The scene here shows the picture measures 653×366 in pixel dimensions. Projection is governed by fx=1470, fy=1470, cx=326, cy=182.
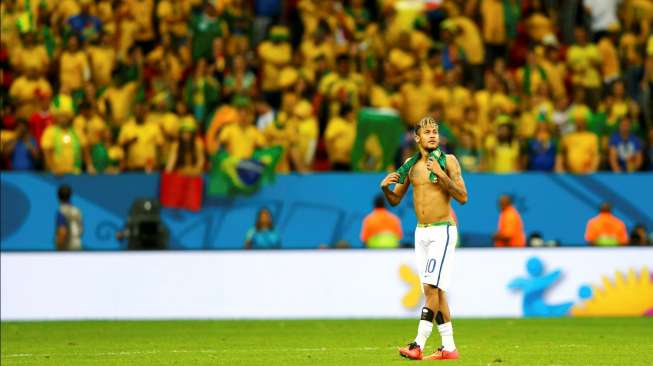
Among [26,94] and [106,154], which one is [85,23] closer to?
[26,94]

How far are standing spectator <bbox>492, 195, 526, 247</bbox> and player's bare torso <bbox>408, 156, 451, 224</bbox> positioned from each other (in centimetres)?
1081

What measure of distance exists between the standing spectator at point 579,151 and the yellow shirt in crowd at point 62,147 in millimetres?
8631

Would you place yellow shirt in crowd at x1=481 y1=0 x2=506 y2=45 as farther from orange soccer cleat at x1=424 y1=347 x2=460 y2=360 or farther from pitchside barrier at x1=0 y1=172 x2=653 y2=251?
orange soccer cleat at x1=424 y1=347 x2=460 y2=360

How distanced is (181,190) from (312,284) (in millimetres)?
4567

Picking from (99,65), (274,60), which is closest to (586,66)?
(274,60)

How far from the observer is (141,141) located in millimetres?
25891

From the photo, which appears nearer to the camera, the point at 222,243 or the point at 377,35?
the point at 222,243

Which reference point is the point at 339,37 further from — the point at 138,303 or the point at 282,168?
the point at 138,303

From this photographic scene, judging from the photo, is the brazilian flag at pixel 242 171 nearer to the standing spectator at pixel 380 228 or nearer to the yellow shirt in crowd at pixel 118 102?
the yellow shirt in crowd at pixel 118 102

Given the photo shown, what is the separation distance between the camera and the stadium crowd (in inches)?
1022

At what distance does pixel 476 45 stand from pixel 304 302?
8.81 metres

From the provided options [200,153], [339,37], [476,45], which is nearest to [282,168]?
[200,153]

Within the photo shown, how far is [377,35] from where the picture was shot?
94.7 ft

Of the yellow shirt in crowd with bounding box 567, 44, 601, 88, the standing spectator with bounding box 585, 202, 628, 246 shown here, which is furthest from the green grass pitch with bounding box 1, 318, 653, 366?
the yellow shirt in crowd with bounding box 567, 44, 601, 88
